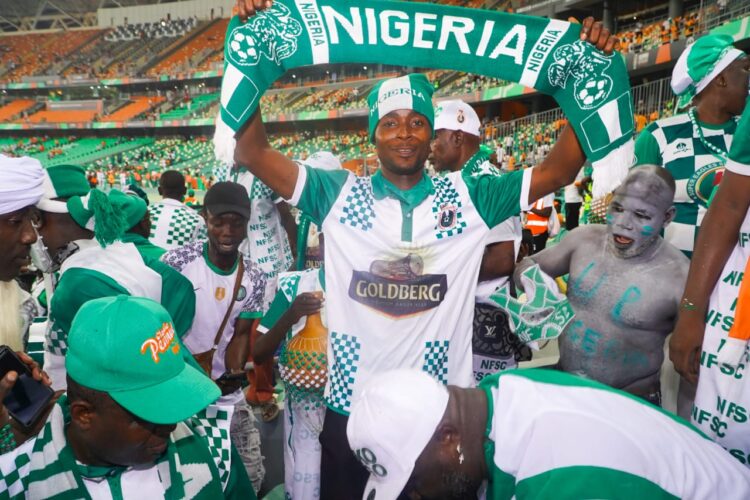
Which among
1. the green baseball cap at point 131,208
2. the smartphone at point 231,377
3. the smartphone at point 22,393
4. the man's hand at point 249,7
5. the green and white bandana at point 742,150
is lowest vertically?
the smartphone at point 231,377

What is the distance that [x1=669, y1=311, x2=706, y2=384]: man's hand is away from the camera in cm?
189

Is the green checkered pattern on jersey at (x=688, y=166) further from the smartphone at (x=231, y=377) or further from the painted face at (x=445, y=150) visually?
the smartphone at (x=231, y=377)

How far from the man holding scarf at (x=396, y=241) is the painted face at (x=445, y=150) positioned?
1.15 metres

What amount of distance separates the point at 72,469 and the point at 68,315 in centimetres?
81

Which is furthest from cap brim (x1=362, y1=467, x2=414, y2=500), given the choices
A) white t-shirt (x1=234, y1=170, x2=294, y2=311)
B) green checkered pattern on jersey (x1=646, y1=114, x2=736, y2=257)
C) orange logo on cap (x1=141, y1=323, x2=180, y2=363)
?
white t-shirt (x1=234, y1=170, x2=294, y2=311)

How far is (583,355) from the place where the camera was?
2.39 metres

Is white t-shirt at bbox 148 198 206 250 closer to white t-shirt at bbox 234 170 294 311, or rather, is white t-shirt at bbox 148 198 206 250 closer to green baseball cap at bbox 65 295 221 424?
white t-shirt at bbox 234 170 294 311

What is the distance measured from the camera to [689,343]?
6.24ft

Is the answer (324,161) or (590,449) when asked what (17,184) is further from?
(324,161)

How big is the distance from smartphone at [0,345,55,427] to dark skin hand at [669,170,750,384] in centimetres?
197

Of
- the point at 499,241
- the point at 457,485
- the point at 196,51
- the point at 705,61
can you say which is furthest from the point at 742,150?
the point at 196,51

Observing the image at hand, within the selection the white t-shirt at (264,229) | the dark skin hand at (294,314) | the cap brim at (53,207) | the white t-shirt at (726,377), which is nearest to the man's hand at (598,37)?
the white t-shirt at (726,377)

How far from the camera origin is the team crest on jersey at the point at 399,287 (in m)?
2.13

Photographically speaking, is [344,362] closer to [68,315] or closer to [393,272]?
[393,272]
